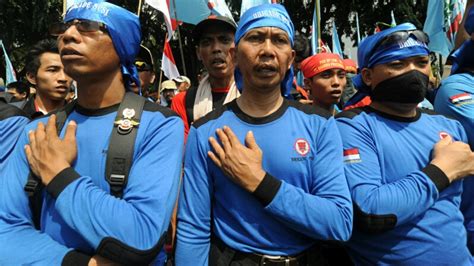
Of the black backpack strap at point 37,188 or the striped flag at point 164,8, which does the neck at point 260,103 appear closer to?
the black backpack strap at point 37,188

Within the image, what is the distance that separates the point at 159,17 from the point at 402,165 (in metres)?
22.3

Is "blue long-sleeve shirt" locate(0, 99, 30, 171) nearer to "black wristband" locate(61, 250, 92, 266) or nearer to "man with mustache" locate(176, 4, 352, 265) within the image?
"black wristband" locate(61, 250, 92, 266)

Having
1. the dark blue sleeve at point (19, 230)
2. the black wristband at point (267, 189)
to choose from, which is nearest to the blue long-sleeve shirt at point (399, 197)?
the black wristband at point (267, 189)

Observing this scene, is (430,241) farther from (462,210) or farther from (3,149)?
(3,149)

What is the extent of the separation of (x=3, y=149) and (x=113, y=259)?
4.45ft

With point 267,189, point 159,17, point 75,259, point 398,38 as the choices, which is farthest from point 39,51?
point 159,17

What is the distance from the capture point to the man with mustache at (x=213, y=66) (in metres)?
3.90

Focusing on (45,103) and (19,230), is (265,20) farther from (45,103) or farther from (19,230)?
(45,103)

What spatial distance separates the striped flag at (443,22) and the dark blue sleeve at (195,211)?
7.05 metres

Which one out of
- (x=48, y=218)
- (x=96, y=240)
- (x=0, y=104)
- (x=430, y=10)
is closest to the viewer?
(x=96, y=240)

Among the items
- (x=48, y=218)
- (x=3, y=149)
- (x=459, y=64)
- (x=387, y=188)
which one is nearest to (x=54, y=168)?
(x=48, y=218)

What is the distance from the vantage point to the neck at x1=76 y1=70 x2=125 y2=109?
2535 mm

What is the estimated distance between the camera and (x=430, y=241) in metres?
2.52

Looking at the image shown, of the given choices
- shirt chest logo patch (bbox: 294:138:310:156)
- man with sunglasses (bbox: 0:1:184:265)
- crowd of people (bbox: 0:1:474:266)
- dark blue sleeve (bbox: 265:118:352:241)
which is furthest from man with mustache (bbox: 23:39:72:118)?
dark blue sleeve (bbox: 265:118:352:241)
